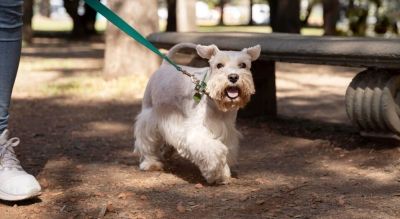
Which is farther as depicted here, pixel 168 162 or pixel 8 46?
pixel 168 162

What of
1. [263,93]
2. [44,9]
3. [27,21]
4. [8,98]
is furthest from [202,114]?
[44,9]

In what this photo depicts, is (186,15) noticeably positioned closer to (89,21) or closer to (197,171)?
(197,171)

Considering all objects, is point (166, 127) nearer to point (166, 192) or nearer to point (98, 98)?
point (166, 192)

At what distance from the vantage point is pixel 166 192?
4.28 metres

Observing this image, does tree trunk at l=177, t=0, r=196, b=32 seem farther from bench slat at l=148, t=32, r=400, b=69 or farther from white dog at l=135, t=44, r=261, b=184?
white dog at l=135, t=44, r=261, b=184

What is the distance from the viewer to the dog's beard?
13.2ft

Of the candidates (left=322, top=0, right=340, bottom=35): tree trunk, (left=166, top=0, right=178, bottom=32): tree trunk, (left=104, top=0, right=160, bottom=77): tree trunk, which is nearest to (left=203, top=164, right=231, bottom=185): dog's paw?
(left=104, top=0, right=160, bottom=77): tree trunk

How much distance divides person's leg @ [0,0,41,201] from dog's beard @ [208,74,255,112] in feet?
3.73

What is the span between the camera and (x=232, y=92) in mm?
4066

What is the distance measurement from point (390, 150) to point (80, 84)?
5755 millimetres

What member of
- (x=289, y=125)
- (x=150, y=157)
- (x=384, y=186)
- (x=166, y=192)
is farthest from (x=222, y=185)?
(x=289, y=125)

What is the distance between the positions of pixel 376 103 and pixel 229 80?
166cm

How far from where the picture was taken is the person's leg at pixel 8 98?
3754 mm

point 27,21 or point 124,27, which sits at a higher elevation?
point 124,27
